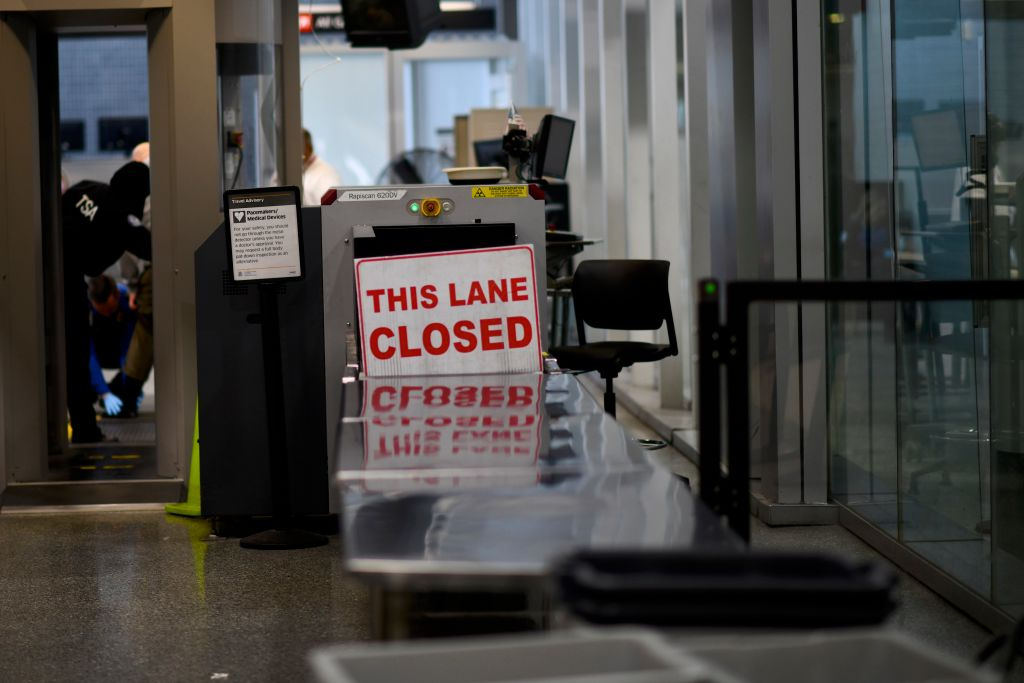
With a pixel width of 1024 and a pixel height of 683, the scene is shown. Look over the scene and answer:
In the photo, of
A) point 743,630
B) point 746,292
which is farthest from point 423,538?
point 746,292

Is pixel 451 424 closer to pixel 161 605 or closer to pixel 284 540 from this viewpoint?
pixel 161 605

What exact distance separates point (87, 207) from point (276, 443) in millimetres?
2790

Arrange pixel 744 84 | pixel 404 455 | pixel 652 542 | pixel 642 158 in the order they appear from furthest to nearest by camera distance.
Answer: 1. pixel 642 158
2. pixel 744 84
3. pixel 404 455
4. pixel 652 542

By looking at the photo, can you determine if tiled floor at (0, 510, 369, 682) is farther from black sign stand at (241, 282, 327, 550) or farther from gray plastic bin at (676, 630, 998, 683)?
gray plastic bin at (676, 630, 998, 683)

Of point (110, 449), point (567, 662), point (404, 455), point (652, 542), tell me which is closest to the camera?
point (567, 662)

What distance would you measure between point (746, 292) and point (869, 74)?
2469 mm

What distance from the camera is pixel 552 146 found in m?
5.48

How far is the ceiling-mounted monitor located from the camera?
8.08 metres

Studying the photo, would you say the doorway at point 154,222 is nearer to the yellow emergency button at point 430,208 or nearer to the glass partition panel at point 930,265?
the yellow emergency button at point 430,208

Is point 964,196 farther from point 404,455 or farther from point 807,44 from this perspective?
point 404,455

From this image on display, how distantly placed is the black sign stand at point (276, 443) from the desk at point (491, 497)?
1698 mm

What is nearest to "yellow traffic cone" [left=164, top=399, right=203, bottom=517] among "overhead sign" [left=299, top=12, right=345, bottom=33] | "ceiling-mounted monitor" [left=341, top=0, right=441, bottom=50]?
"ceiling-mounted monitor" [left=341, top=0, right=441, bottom=50]

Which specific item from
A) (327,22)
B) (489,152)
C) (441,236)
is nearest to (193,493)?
(441,236)

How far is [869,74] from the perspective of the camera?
424cm
